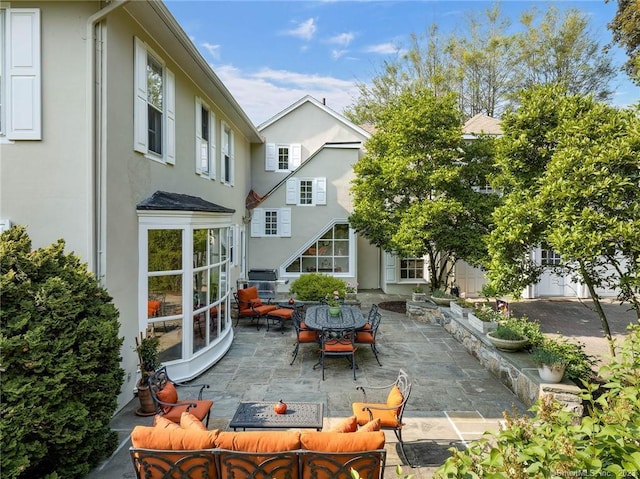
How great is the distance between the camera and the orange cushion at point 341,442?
336 centimetres

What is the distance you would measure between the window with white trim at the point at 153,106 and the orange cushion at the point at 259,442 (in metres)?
4.92

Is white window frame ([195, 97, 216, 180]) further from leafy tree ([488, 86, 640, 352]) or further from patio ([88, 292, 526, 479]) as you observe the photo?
leafy tree ([488, 86, 640, 352])

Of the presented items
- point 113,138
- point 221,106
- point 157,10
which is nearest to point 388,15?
point 221,106

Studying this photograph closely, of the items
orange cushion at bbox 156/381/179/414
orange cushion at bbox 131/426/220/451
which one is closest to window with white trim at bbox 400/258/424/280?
orange cushion at bbox 156/381/179/414

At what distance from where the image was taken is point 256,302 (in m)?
11.3

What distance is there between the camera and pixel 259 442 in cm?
338

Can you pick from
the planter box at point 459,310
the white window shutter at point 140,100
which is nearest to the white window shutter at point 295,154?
the planter box at point 459,310

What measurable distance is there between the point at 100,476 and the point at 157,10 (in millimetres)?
6580

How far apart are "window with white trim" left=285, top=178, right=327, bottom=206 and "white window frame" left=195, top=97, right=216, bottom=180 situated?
5.25m

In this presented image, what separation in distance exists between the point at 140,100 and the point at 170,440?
18.0 ft

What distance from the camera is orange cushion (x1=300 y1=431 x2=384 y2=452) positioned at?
11.0ft

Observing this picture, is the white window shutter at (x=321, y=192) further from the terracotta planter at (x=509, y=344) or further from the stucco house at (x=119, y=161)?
the terracotta planter at (x=509, y=344)

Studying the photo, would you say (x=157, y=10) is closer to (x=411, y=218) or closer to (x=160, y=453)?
(x=160, y=453)

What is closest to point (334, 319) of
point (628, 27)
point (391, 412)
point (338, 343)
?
point (338, 343)
